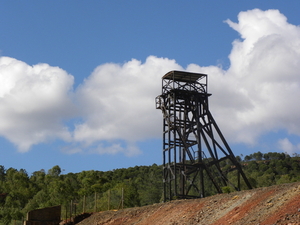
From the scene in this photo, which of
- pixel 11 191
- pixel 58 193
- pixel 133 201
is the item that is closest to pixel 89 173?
pixel 11 191

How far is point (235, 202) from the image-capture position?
77.9 ft

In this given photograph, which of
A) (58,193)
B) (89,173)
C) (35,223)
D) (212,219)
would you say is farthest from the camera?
(89,173)

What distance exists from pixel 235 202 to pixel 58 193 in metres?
48.2

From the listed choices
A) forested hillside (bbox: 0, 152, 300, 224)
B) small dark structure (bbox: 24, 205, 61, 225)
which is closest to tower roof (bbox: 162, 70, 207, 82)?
forested hillside (bbox: 0, 152, 300, 224)

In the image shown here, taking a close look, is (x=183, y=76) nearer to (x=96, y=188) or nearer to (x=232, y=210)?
(x=232, y=210)

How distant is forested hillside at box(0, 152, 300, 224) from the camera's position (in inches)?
2227

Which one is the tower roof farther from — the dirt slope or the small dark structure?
the small dark structure

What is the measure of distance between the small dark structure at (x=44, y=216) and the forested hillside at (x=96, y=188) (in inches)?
98.8

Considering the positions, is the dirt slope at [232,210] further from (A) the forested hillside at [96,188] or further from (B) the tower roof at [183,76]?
(B) the tower roof at [183,76]

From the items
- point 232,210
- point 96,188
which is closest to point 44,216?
point 232,210

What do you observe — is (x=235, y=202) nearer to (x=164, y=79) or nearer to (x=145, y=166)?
(x=164, y=79)

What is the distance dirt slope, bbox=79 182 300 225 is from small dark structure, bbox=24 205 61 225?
22.4 feet

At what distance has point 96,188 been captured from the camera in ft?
276

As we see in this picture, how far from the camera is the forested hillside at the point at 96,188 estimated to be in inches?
2227
